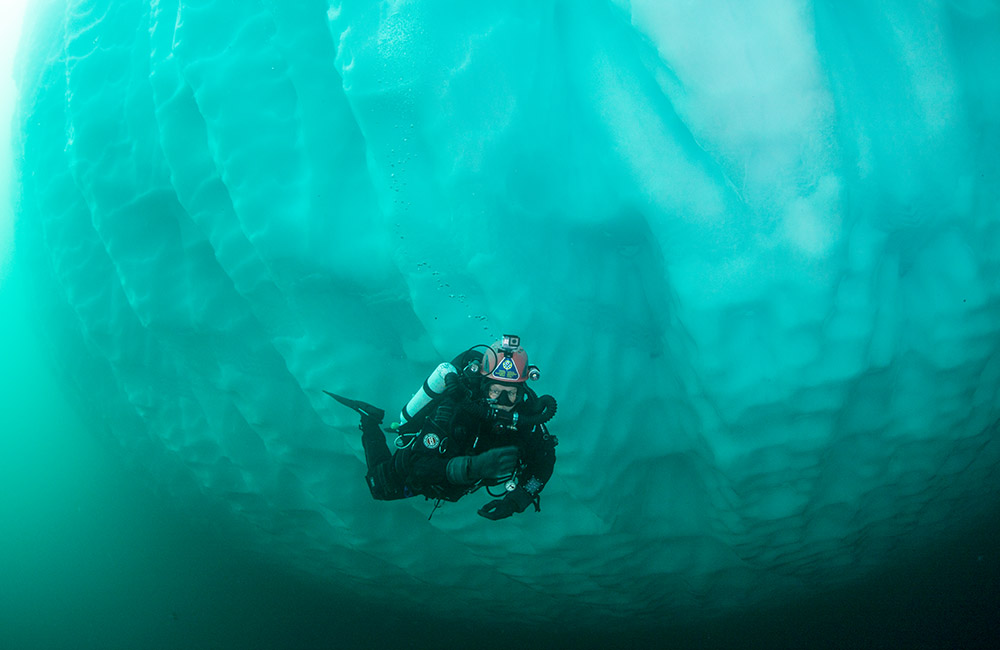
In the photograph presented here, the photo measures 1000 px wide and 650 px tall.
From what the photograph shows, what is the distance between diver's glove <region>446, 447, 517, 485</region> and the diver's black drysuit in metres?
0.10

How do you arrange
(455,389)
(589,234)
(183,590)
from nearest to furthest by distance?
1. (455,389)
2. (589,234)
3. (183,590)

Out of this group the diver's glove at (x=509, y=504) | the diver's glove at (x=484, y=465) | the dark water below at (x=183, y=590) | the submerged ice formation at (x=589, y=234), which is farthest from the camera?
the dark water below at (x=183, y=590)

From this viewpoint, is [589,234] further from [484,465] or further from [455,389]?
[484,465]

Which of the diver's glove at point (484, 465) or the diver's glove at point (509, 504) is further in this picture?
the diver's glove at point (509, 504)

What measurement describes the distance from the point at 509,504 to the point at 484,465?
0.31 m

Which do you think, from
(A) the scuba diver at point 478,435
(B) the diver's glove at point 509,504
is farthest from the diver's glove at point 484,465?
(B) the diver's glove at point 509,504

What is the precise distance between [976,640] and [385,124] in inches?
373

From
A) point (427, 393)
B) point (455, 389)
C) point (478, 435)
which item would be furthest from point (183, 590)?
point (455, 389)

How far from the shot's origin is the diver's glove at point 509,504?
8.66 feet

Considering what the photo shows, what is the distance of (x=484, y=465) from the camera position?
2500 millimetres

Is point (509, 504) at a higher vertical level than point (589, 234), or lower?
lower

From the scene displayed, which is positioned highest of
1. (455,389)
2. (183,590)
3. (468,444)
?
(183,590)

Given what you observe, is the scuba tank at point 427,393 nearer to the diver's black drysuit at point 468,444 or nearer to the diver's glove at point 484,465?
the diver's black drysuit at point 468,444

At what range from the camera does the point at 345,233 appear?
3275 mm
